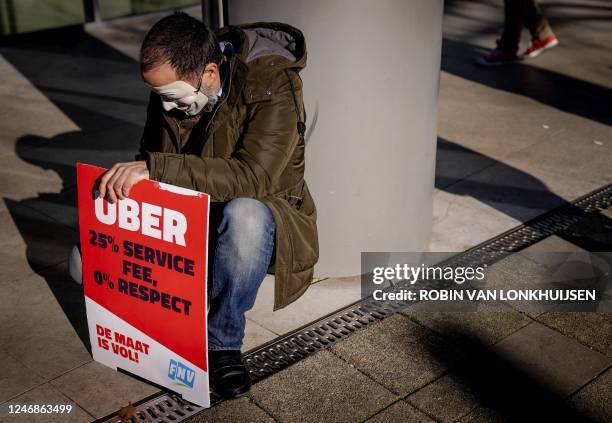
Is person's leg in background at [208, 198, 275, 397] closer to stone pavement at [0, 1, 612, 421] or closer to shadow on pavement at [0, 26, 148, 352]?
stone pavement at [0, 1, 612, 421]

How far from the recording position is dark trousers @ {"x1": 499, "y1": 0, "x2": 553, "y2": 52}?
26.0ft

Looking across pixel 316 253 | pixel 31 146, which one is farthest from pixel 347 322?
pixel 31 146

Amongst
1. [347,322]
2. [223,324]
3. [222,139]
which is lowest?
[347,322]

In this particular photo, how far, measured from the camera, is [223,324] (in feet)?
10.9

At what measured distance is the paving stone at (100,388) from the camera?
10.9 feet

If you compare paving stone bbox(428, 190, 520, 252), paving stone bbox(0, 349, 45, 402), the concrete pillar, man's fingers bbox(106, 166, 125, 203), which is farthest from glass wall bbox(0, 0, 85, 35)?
man's fingers bbox(106, 166, 125, 203)

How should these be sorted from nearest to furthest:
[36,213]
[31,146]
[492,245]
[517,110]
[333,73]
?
[333,73]
[492,245]
[36,213]
[31,146]
[517,110]

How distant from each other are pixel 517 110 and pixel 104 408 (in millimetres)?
4456

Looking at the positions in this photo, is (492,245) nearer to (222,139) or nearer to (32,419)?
(222,139)

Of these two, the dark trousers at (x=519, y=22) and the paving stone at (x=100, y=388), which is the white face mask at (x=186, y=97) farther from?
the dark trousers at (x=519, y=22)

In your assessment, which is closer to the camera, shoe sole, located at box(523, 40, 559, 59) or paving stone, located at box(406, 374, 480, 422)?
paving stone, located at box(406, 374, 480, 422)

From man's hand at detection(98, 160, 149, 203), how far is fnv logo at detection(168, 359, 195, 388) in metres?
0.67

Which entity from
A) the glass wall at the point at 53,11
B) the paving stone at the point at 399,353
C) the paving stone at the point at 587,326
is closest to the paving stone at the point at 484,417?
the paving stone at the point at 399,353

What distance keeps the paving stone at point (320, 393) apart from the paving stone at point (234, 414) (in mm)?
36
